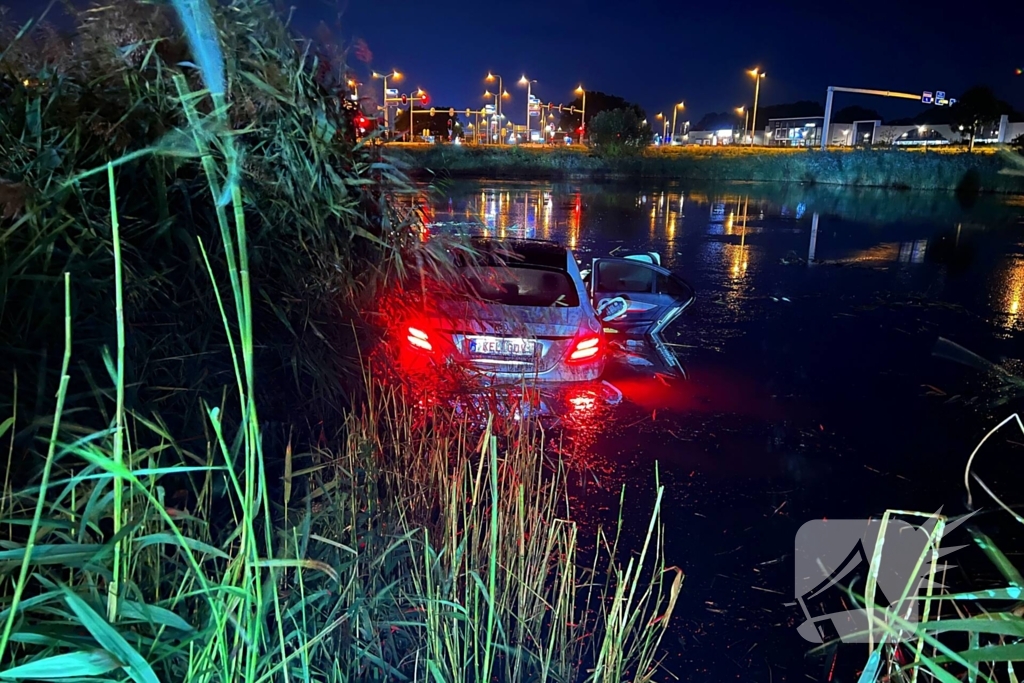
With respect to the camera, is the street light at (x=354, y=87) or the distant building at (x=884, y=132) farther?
the distant building at (x=884, y=132)

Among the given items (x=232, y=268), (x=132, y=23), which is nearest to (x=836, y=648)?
(x=232, y=268)

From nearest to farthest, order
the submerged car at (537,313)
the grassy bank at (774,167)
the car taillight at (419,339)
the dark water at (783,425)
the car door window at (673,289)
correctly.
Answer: the car taillight at (419,339) → the submerged car at (537,313) → the dark water at (783,425) → the car door window at (673,289) → the grassy bank at (774,167)

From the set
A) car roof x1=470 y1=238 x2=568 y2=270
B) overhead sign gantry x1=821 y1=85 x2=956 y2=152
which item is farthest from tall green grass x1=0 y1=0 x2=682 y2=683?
overhead sign gantry x1=821 y1=85 x2=956 y2=152

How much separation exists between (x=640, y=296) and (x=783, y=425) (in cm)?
261

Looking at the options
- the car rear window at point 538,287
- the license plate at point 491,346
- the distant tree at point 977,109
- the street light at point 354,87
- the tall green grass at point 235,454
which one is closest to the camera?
the tall green grass at point 235,454

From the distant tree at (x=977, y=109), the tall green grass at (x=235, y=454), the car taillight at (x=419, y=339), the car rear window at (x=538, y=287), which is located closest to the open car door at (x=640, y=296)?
the car rear window at (x=538, y=287)

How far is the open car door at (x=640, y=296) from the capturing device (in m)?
7.62

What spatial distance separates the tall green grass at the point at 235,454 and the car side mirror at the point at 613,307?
473 centimetres

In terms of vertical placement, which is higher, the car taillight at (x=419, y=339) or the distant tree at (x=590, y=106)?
the distant tree at (x=590, y=106)

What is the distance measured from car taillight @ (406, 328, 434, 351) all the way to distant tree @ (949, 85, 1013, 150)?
232ft

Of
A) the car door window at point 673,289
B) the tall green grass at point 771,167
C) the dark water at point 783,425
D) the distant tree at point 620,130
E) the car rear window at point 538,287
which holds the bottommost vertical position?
the dark water at point 783,425

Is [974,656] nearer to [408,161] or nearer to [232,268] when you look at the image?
[232,268]

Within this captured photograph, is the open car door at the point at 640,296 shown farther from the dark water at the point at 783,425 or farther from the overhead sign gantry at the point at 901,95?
the overhead sign gantry at the point at 901,95

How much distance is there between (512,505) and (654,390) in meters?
4.00
